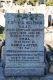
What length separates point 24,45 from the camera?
9.96m

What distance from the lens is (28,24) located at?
9.91 m

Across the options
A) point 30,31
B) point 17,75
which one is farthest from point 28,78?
point 30,31

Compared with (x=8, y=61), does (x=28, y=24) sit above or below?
above

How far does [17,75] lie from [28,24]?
1211 millimetres

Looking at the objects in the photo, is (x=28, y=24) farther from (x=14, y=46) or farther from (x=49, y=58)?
(x=49, y=58)

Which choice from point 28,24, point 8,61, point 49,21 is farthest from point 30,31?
point 49,21

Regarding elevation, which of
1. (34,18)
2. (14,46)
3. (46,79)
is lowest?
(46,79)

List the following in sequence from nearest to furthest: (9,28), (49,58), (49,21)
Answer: (9,28) → (49,58) → (49,21)

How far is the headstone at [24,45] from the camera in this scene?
9883 millimetres

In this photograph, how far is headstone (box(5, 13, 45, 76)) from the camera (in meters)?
9.88

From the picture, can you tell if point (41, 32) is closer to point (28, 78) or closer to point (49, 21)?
point (28, 78)

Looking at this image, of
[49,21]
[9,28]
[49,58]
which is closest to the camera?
[9,28]

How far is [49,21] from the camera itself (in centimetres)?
3312

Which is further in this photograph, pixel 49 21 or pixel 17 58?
pixel 49 21
